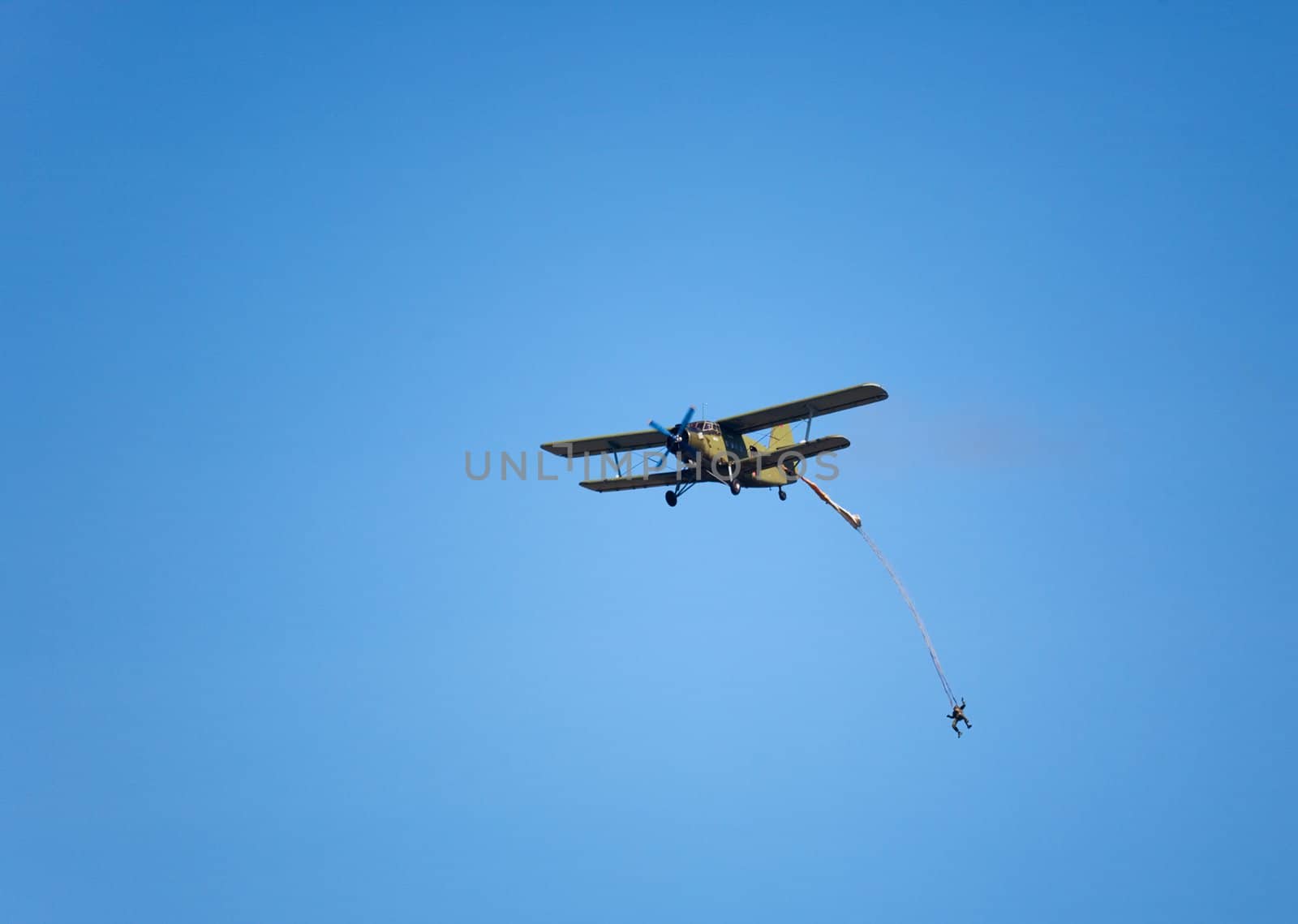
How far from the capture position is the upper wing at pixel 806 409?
47.4 meters

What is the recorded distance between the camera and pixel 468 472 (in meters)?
49.9

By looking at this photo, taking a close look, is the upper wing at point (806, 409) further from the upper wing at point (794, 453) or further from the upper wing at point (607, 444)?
the upper wing at point (607, 444)

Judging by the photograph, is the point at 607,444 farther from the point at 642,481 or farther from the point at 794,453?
the point at 794,453

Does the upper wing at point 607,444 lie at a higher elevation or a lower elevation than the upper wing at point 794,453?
higher

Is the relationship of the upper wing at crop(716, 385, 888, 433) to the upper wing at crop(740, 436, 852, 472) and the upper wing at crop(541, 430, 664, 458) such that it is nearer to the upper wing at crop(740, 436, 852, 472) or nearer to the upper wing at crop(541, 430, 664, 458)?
the upper wing at crop(740, 436, 852, 472)

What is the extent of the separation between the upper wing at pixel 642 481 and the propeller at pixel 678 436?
1.04 meters

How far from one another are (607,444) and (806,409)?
9739 mm

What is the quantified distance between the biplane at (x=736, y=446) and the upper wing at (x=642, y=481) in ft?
0.11

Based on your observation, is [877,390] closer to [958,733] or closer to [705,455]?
[705,455]

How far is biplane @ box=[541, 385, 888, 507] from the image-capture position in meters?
48.8

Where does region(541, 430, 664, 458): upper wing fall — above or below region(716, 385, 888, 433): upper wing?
above

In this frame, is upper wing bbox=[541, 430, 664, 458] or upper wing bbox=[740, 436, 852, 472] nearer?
upper wing bbox=[740, 436, 852, 472]

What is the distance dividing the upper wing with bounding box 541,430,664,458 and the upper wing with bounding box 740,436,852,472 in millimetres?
4034

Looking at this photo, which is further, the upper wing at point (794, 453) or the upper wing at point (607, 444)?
the upper wing at point (607, 444)
